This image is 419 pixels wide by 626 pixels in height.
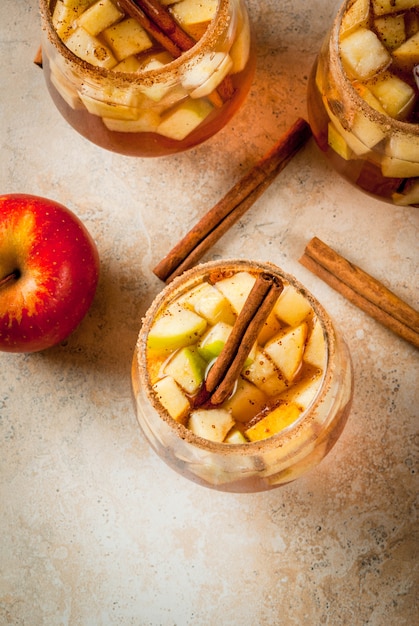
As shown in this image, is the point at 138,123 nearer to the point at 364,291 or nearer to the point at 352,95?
the point at 352,95

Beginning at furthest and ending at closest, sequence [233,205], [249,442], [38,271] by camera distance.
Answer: [233,205], [38,271], [249,442]

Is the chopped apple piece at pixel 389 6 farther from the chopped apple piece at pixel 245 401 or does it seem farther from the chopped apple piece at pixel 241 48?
the chopped apple piece at pixel 245 401

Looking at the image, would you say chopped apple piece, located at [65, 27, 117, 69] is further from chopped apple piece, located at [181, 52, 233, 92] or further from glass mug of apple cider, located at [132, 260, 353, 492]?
glass mug of apple cider, located at [132, 260, 353, 492]

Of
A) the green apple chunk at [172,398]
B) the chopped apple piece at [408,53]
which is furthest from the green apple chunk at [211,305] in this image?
the chopped apple piece at [408,53]

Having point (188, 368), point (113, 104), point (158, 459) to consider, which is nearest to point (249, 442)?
point (188, 368)

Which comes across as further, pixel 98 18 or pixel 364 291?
pixel 364 291

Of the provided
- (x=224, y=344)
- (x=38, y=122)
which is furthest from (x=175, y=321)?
(x=38, y=122)
